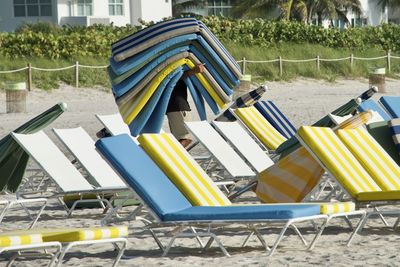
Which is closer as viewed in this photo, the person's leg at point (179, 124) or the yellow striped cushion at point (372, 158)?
the yellow striped cushion at point (372, 158)

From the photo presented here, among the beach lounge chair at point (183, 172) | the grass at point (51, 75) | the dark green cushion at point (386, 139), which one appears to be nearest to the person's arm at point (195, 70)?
the dark green cushion at point (386, 139)

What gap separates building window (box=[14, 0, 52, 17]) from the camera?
5212 cm

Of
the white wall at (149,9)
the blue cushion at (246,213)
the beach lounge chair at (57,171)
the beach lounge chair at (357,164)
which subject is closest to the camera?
the blue cushion at (246,213)

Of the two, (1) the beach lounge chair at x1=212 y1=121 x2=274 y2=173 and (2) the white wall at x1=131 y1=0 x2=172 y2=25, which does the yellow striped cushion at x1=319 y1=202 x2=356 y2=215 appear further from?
(2) the white wall at x1=131 y1=0 x2=172 y2=25

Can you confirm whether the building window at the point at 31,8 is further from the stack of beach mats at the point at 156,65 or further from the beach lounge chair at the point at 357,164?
the beach lounge chair at the point at 357,164

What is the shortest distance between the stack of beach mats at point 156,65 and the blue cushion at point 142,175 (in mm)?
4097

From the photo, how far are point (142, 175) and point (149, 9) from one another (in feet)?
155

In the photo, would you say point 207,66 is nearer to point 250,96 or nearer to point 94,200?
point 250,96

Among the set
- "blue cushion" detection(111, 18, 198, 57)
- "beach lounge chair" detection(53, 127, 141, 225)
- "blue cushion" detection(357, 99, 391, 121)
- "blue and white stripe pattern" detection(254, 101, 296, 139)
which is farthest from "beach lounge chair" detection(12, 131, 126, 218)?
"blue and white stripe pattern" detection(254, 101, 296, 139)

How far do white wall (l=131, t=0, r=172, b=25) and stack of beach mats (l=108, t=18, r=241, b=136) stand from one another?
135 feet


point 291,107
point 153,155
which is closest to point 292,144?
point 153,155

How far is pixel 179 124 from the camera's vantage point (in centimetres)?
1316

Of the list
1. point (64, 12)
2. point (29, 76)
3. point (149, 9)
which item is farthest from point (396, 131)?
point (149, 9)

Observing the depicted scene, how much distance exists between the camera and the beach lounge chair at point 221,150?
11406mm
